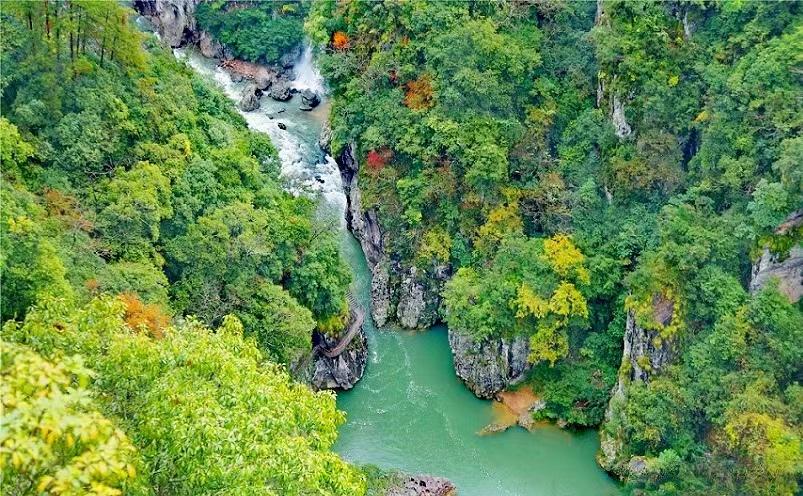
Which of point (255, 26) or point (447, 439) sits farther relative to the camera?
point (255, 26)

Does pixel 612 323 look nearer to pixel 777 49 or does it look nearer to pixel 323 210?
pixel 777 49

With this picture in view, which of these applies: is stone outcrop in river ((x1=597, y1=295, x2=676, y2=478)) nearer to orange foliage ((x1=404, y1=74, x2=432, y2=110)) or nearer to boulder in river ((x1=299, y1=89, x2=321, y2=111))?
orange foliage ((x1=404, y1=74, x2=432, y2=110))

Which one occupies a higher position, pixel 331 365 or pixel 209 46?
pixel 209 46

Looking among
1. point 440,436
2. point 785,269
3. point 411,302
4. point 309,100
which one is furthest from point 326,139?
point 785,269

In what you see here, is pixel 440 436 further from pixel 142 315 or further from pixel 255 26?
pixel 255 26

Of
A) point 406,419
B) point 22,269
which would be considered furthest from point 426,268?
point 22,269

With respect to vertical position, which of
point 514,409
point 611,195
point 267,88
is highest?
point 611,195

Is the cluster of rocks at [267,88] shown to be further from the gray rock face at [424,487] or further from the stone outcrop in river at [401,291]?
the gray rock face at [424,487]
